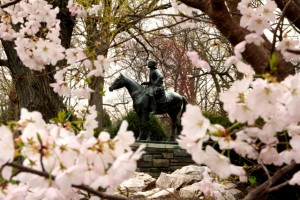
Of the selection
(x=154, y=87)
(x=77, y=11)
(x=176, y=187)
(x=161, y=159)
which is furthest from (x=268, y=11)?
(x=154, y=87)

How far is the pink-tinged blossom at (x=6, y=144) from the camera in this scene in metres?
1.13

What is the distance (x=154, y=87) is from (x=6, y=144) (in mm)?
9265

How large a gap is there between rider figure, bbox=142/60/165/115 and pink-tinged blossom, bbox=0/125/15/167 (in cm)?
907

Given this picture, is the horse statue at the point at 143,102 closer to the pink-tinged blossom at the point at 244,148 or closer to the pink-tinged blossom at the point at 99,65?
the pink-tinged blossom at the point at 99,65

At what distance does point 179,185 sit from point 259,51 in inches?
234

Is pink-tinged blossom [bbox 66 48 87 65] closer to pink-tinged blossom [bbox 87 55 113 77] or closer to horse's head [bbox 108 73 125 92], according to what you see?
pink-tinged blossom [bbox 87 55 113 77]

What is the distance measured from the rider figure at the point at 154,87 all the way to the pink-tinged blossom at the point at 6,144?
907cm

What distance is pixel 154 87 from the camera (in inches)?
409

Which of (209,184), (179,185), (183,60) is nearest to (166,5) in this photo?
(179,185)

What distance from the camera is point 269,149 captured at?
1.55 m

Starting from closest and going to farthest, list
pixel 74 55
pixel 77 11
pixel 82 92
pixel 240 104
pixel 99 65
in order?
pixel 240 104, pixel 99 65, pixel 74 55, pixel 82 92, pixel 77 11

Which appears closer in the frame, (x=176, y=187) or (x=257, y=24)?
(x=257, y=24)

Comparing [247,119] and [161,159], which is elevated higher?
[161,159]

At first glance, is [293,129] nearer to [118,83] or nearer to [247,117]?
[247,117]
